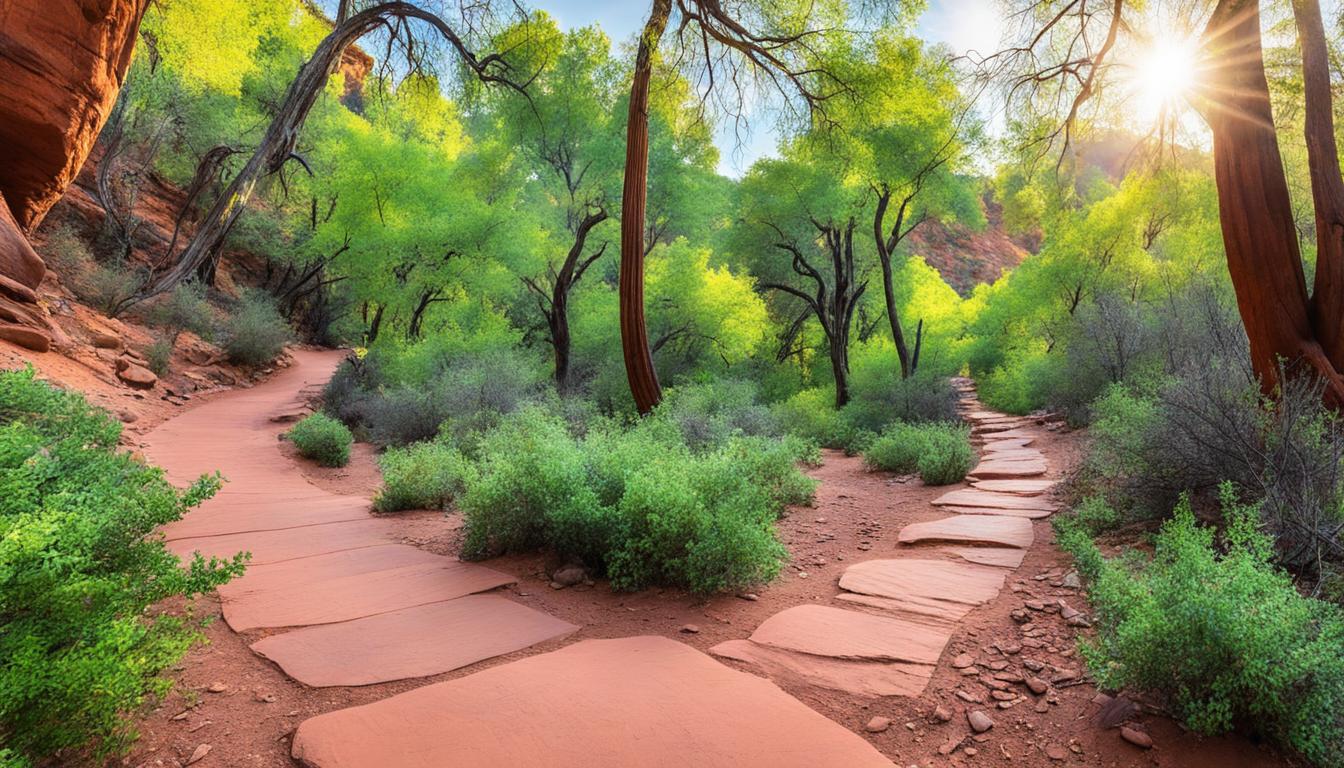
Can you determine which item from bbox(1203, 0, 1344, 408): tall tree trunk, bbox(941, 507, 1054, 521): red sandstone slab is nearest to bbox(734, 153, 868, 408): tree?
bbox(1203, 0, 1344, 408): tall tree trunk

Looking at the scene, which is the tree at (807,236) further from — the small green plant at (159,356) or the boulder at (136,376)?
the small green plant at (159,356)

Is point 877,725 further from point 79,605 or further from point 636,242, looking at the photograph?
point 636,242

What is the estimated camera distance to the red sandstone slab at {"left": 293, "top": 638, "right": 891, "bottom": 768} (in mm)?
1661

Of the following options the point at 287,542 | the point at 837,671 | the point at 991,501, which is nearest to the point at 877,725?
the point at 837,671

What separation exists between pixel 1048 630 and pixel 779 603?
49.8 inches

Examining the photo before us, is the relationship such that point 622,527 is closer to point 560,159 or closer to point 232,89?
point 560,159

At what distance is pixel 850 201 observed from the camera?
13.7 m

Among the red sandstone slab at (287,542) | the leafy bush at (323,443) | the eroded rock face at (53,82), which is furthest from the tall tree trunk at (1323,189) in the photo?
the eroded rock face at (53,82)

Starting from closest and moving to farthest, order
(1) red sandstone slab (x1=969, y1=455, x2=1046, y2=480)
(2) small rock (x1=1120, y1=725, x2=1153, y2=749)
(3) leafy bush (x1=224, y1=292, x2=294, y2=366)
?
(2) small rock (x1=1120, y1=725, x2=1153, y2=749), (1) red sandstone slab (x1=969, y1=455, x2=1046, y2=480), (3) leafy bush (x1=224, y1=292, x2=294, y2=366)

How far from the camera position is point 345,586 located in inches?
119

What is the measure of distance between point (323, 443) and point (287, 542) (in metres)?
4.41

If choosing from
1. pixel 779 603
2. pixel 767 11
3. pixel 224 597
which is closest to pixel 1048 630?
pixel 779 603

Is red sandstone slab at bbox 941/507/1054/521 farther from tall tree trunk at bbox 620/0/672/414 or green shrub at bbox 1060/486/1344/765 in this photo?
tall tree trunk at bbox 620/0/672/414

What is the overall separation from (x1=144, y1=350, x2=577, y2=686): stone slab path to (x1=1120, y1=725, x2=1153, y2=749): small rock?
209cm
